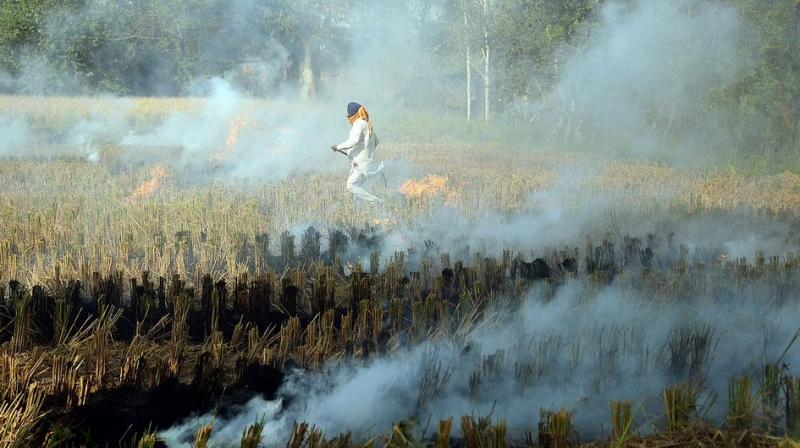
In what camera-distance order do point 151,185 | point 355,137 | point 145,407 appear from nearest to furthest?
point 145,407
point 355,137
point 151,185

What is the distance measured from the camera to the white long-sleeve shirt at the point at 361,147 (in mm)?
A: 10422

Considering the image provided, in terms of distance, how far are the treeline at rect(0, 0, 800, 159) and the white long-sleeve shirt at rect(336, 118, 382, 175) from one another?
28.7ft

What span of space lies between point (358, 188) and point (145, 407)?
7.14m

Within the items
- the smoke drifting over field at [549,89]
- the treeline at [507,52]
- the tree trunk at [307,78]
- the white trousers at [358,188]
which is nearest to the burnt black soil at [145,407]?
the white trousers at [358,188]

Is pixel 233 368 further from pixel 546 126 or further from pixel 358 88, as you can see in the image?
pixel 358 88

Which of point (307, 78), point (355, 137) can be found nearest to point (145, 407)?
point (355, 137)

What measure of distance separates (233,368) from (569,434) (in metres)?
1.73

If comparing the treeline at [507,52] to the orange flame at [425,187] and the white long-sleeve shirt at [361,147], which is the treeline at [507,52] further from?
the white long-sleeve shirt at [361,147]

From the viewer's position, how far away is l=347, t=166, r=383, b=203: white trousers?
10297 mm

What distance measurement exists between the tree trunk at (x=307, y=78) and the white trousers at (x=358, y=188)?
14243mm

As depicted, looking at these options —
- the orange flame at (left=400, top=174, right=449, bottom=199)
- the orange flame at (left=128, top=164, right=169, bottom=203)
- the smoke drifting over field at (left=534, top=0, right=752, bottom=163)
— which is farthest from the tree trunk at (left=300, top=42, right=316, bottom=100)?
the orange flame at (left=400, top=174, right=449, bottom=199)

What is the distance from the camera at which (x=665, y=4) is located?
16.8m

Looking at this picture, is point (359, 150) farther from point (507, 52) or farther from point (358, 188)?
point (507, 52)

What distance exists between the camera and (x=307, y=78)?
85.5 ft
